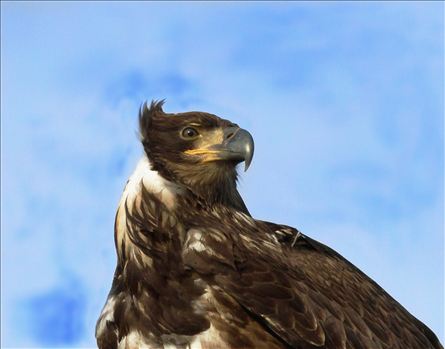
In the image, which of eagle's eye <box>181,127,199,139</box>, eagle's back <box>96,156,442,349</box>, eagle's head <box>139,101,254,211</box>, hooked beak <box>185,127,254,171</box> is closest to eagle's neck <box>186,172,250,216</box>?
eagle's head <box>139,101,254,211</box>

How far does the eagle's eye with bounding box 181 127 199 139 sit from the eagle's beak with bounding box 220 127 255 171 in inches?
12.3

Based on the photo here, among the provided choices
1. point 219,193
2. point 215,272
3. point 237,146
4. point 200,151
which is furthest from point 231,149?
point 215,272

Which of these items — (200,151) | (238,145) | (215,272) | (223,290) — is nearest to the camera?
(223,290)

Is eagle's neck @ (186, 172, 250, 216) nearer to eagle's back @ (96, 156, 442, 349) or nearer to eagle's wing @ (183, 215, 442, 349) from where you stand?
eagle's back @ (96, 156, 442, 349)

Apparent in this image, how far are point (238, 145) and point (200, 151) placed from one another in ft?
1.41

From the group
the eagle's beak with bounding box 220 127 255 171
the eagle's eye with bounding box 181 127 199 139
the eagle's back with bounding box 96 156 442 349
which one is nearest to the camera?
the eagle's back with bounding box 96 156 442 349

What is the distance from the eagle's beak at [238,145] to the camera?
8664mm

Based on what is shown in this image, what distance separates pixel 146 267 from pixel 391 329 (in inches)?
99.0

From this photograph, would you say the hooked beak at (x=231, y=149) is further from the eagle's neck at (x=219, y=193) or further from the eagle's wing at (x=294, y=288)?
the eagle's wing at (x=294, y=288)

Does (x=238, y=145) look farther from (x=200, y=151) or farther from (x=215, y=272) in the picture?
(x=215, y=272)

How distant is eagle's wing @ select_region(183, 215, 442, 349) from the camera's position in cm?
802

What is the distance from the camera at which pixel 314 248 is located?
9375 mm

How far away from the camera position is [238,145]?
28.7ft

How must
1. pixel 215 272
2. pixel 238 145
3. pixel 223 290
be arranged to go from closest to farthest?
pixel 223 290, pixel 215 272, pixel 238 145
